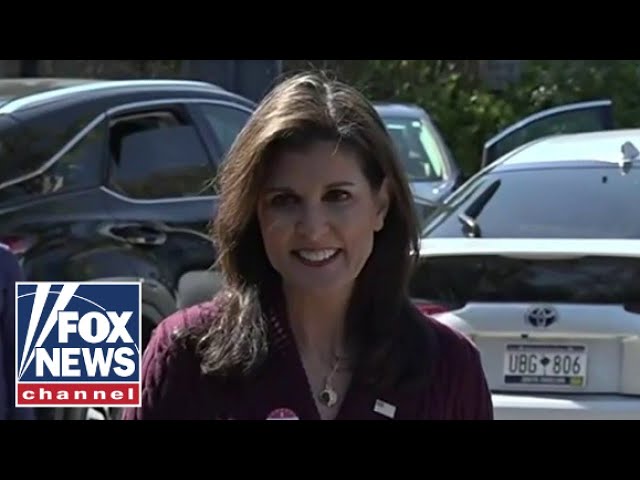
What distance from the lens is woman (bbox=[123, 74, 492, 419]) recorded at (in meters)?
2.60

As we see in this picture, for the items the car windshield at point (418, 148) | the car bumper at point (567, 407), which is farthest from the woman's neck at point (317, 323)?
the car windshield at point (418, 148)

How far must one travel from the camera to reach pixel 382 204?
9.05ft

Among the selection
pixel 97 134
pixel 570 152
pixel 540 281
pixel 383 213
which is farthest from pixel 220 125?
pixel 383 213

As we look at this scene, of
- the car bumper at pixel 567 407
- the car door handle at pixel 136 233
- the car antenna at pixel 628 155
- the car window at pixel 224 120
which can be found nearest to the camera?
the car bumper at pixel 567 407

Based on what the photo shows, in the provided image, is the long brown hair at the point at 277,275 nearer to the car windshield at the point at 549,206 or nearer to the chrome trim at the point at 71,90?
the car windshield at the point at 549,206

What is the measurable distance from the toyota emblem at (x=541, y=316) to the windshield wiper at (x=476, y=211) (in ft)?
2.40

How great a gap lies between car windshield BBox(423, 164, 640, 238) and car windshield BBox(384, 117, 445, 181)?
451cm

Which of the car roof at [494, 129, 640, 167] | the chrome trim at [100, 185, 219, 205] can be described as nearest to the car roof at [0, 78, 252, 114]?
the chrome trim at [100, 185, 219, 205]

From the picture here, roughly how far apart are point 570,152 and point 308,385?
4502 mm

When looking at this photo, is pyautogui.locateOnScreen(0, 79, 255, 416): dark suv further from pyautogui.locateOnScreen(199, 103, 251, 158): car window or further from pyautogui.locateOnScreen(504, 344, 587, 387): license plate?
pyautogui.locateOnScreen(504, 344, 587, 387): license plate

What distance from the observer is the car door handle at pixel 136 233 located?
6.39 meters

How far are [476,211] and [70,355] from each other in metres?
2.83
